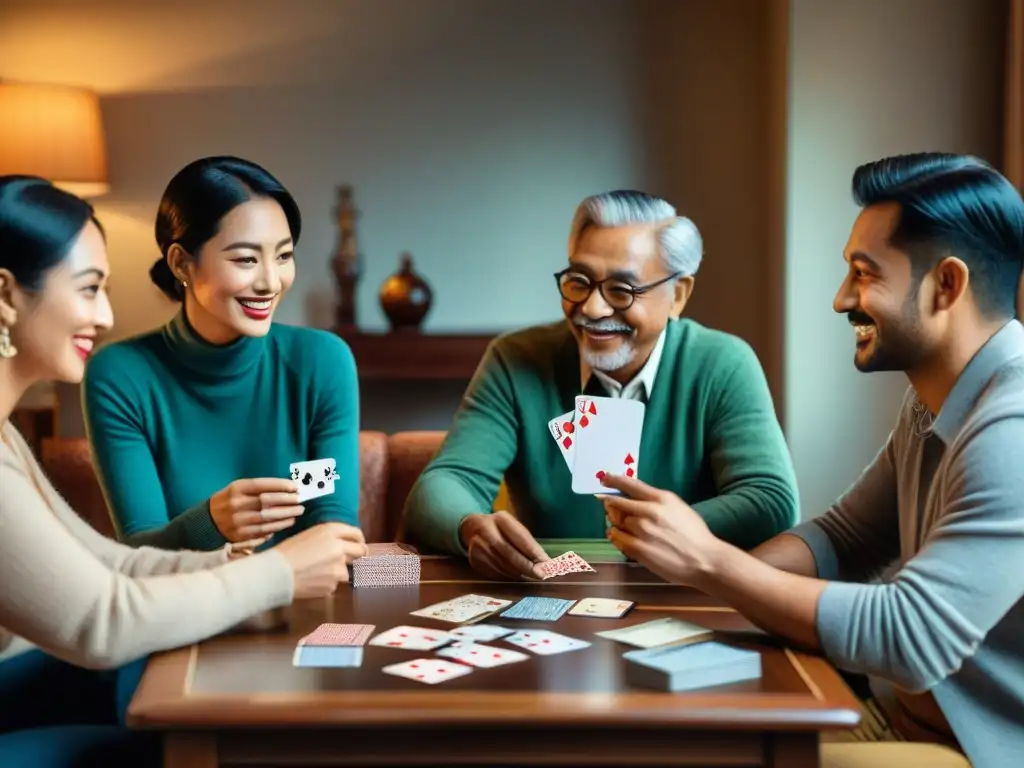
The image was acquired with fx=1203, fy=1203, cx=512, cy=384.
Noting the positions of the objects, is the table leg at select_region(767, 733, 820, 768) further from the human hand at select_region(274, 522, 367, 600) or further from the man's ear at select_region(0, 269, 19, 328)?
the man's ear at select_region(0, 269, 19, 328)

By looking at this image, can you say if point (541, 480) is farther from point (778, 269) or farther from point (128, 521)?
point (778, 269)

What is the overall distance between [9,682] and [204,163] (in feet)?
3.42

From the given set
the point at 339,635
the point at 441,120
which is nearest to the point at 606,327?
the point at 339,635

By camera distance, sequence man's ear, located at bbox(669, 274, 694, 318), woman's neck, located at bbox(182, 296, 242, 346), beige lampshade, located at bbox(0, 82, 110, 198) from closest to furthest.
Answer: woman's neck, located at bbox(182, 296, 242, 346) < man's ear, located at bbox(669, 274, 694, 318) < beige lampshade, located at bbox(0, 82, 110, 198)

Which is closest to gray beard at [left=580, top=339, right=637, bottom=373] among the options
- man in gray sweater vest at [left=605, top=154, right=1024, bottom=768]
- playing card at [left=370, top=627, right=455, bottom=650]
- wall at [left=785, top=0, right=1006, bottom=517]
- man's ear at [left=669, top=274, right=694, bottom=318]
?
man's ear at [left=669, top=274, right=694, bottom=318]

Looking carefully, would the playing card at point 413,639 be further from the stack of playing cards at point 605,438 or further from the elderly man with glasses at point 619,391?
the elderly man with glasses at point 619,391

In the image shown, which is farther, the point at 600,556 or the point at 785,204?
the point at 785,204

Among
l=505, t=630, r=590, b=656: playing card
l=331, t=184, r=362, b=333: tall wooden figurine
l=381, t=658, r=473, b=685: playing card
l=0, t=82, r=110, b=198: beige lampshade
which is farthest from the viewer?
l=331, t=184, r=362, b=333: tall wooden figurine

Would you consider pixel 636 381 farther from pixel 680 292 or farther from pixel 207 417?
pixel 207 417

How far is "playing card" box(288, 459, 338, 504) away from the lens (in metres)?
2.11

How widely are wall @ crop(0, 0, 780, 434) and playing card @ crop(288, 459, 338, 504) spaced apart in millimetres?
2883

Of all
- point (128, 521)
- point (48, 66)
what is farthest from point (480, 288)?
point (128, 521)

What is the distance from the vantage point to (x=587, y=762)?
147 cm

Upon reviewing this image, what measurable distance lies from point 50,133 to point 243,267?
250cm
